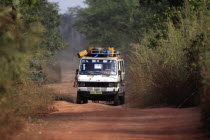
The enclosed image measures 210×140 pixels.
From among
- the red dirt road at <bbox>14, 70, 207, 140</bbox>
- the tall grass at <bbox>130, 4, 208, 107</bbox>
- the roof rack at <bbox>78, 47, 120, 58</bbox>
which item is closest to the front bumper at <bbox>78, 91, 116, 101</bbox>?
the tall grass at <bbox>130, 4, 208, 107</bbox>

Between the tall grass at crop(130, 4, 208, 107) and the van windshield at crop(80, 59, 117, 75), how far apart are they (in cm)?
145

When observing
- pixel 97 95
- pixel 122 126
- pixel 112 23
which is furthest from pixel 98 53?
pixel 112 23

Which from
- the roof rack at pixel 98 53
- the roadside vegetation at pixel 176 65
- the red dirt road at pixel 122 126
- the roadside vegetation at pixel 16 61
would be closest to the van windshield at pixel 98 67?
the roof rack at pixel 98 53

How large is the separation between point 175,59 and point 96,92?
191 inches

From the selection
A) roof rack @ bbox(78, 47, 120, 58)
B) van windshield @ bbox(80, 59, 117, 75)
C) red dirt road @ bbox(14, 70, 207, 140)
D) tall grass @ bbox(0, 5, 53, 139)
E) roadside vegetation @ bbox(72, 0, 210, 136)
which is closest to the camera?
tall grass @ bbox(0, 5, 53, 139)

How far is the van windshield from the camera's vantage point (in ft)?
74.2

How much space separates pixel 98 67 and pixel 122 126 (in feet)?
31.0

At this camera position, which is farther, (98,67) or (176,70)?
(98,67)

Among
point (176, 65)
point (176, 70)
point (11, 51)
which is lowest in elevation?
point (176, 70)

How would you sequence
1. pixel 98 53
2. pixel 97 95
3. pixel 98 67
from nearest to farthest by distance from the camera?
1. pixel 97 95
2. pixel 98 67
3. pixel 98 53

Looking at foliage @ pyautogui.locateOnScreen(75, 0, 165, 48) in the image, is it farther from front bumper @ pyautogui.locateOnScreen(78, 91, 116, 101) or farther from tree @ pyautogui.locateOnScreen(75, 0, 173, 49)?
front bumper @ pyautogui.locateOnScreen(78, 91, 116, 101)

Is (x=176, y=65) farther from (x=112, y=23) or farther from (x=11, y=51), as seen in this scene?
(x=112, y=23)

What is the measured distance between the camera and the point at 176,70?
59.9 ft

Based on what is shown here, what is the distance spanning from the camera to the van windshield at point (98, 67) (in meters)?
22.6
